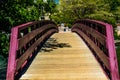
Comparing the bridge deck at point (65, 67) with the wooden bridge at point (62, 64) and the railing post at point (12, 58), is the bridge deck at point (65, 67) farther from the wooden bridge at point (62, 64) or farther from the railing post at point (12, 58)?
the railing post at point (12, 58)

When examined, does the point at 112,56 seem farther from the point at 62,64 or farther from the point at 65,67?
the point at 62,64

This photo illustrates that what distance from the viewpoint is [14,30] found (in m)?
8.48

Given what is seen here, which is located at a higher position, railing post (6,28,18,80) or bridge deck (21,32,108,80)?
railing post (6,28,18,80)

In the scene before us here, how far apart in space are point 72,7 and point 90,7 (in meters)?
4.45

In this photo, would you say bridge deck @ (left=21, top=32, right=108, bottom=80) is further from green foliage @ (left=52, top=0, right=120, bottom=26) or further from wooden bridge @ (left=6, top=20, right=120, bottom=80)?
green foliage @ (left=52, top=0, right=120, bottom=26)

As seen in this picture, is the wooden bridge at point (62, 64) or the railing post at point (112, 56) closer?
the railing post at point (112, 56)

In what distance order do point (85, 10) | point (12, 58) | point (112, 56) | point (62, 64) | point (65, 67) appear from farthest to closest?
point (85, 10) → point (62, 64) → point (65, 67) → point (12, 58) → point (112, 56)

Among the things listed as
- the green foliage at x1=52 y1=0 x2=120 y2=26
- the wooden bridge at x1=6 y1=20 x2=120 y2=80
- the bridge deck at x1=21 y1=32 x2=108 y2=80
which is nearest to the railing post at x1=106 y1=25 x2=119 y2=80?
the wooden bridge at x1=6 y1=20 x2=120 y2=80

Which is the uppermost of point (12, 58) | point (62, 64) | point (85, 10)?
point (12, 58)

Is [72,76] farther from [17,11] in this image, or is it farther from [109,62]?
[17,11]

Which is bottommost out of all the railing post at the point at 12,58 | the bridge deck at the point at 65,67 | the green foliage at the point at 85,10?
the green foliage at the point at 85,10

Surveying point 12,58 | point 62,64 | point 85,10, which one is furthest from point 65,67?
point 85,10

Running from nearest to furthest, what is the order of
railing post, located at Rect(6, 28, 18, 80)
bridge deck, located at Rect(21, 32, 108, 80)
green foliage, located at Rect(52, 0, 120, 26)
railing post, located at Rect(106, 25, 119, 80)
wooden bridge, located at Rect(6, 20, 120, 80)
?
1. railing post, located at Rect(106, 25, 119, 80)
2. railing post, located at Rect(6, 28, 18, 80)
3. wooden bridge, located at Rect(6, 20, 120, 80)
4. bridge deck, located at Rect(21, 32, 108, 80)
5. green foliage, located at Rect(52, 0, 120, 26)

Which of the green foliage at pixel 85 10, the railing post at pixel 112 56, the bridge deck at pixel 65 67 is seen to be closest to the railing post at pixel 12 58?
the bridge deck at pixel 65 67
